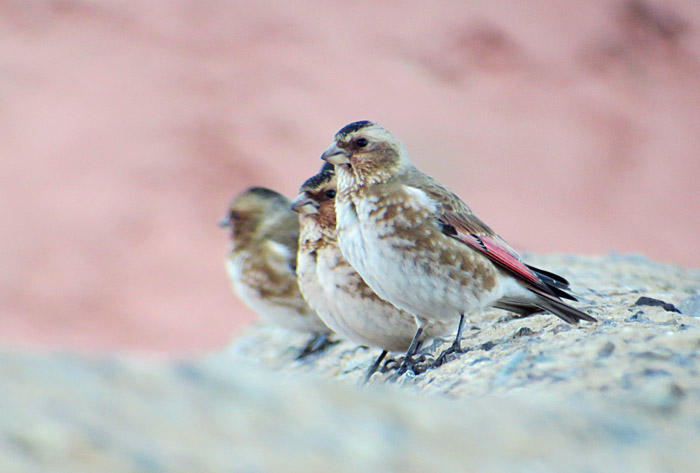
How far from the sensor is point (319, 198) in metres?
3.54

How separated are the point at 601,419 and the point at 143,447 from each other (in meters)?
1.05

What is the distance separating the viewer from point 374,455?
146cm

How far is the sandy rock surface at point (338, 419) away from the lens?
1358mm

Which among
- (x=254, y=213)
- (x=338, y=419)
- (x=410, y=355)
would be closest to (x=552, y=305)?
(x=410, y=355)

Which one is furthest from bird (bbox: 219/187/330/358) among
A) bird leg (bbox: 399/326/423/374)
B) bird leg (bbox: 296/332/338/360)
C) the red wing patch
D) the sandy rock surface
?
the sandy rock surface

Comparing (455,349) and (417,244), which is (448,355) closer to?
(455,349)

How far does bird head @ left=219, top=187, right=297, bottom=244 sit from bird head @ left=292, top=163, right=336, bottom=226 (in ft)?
3.25

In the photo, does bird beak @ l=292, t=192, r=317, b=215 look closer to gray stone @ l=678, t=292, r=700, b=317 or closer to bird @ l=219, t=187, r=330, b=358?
bird @ l=219, t=187, r=330, b=358

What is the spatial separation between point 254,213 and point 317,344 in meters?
0.85

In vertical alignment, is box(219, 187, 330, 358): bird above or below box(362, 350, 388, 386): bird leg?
above

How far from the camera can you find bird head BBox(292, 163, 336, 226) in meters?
3.50

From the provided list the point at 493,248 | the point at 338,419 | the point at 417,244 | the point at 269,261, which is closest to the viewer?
the point at 338,419

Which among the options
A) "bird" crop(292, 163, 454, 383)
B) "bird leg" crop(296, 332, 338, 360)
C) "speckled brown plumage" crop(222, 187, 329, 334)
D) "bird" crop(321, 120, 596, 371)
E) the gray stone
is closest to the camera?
"bird" crop(321, 120, 596, 371)

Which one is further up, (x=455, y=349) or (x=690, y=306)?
(x=690, y=306)
